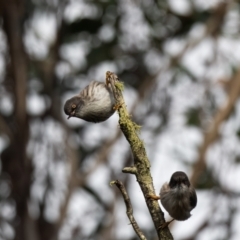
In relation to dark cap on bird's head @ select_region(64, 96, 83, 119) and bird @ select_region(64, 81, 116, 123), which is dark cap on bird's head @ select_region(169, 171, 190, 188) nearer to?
bird @ select_region(64, 81, 116, 123)

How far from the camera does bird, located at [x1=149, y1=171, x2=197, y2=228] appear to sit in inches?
236

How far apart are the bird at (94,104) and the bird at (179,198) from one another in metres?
0.73

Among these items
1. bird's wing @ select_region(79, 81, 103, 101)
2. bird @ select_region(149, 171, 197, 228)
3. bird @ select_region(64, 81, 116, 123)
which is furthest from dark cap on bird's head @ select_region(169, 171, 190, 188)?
bird's wing @ select_region(79, 81, 103, 101)

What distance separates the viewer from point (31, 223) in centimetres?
1430

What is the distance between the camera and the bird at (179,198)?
236 inches

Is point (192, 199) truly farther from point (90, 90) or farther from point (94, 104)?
point (90, 90)

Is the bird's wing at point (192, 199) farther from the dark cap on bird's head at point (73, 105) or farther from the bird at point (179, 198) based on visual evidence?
the dark cap on bird's head at point (73, 105)

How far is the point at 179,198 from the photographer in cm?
596

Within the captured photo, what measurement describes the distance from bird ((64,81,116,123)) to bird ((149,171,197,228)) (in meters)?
0.73

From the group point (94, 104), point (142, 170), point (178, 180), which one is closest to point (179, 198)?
point (178, 180)

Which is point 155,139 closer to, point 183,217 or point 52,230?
point 52,230

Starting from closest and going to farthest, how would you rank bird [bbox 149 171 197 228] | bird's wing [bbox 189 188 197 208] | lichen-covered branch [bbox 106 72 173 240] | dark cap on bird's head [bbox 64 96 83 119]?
lichen-covered branch [bbox 106 72 173 240] → bird [bbox 149 171 197 228] → bird's wing [bbox 189 188 197 208] → dark cap on bird's head [bbox 64 96 83 119]

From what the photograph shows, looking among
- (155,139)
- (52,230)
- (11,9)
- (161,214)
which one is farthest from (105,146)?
(161,214)

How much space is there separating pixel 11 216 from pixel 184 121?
3685 millimetres
